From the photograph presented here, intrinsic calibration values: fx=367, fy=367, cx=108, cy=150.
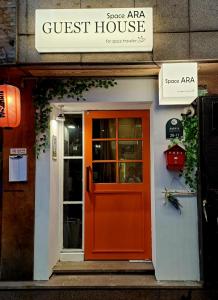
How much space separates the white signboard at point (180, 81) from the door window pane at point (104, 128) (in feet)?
5.10

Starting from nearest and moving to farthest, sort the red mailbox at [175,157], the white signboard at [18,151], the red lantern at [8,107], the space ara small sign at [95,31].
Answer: the red lantern at [8,107]
the space ara small sign at [95,31]
the red mailbox at [175,157]
the white signboard at [18,151]

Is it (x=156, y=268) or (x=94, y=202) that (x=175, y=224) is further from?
(x=94, y=202)

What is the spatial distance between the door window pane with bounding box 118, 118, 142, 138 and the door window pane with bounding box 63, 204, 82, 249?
1.56 m

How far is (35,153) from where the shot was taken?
5.91 metres

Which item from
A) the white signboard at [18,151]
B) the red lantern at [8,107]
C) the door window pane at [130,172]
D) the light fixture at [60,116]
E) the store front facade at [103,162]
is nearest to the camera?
the red lantern at [8,107]

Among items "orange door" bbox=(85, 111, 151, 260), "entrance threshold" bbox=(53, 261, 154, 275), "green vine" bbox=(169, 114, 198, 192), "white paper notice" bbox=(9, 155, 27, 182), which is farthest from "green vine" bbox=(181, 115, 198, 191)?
"white paper notice" bbox=(9, 155, 27, 182)

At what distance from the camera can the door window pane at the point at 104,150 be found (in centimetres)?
670

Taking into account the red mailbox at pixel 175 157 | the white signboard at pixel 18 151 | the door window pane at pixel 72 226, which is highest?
the white signboard at pixel 18 151

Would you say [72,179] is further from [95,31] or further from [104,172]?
[95,31]

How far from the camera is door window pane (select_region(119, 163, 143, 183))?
6660mm

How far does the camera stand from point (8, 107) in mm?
5250

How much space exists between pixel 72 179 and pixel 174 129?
7.07ft

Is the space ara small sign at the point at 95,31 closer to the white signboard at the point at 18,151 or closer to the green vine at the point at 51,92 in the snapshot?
the green vine at the point at 51,92

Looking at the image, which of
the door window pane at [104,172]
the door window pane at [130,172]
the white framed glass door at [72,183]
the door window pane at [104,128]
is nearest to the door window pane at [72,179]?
the white framed glass door at [72,183]
